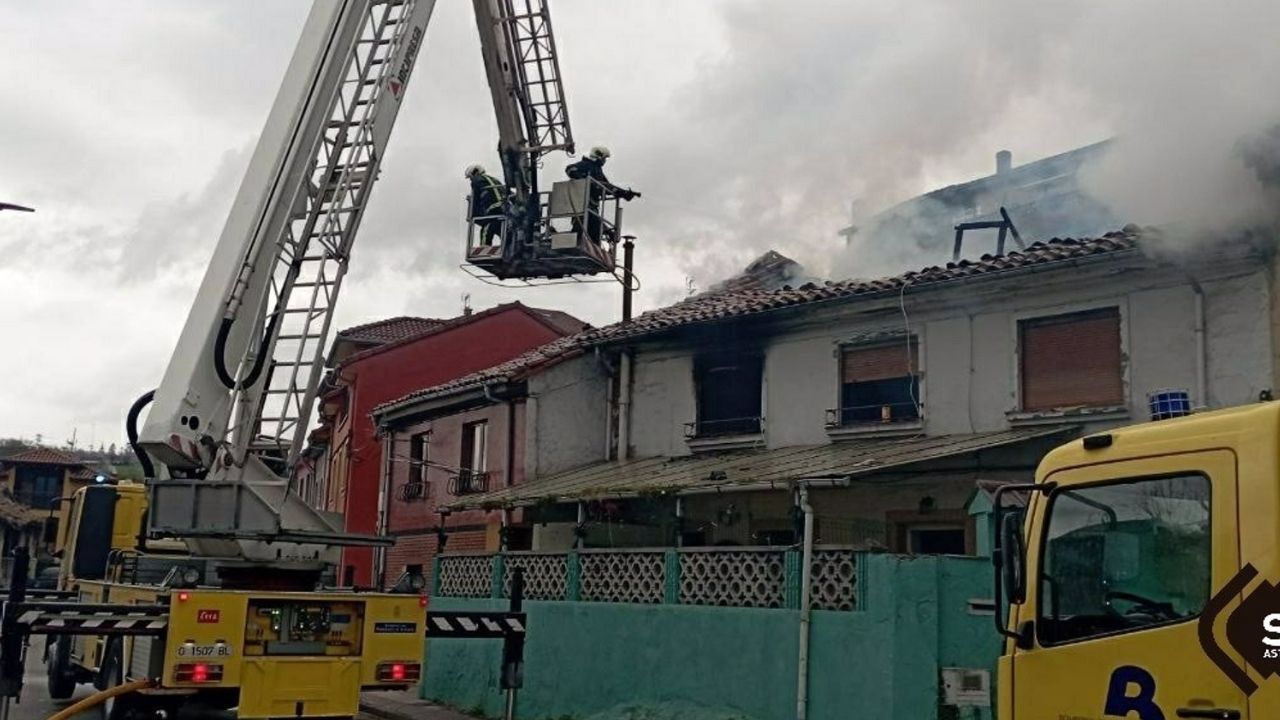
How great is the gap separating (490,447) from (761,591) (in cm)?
984

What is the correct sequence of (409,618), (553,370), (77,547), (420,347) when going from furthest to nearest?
(420,347)
(553,370)
(77,547)
(409,618)

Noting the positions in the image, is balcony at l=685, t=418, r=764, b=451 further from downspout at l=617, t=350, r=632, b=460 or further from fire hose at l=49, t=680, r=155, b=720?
fire hose at l=49, t=680, r=155, b=720

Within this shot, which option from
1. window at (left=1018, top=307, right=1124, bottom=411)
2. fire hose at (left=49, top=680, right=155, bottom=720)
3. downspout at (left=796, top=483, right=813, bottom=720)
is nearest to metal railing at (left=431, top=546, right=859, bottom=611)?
downspout at (left=796, top=483, right=813, bottom=720)

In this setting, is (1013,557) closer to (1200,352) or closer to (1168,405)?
(1168,405)

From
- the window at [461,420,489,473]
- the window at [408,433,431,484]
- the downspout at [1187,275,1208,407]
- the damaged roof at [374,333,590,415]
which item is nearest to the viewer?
the downspout at [1187,275,1208,407]

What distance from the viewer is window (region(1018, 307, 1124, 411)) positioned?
1366 centimetres

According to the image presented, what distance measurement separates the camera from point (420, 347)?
2986 cm

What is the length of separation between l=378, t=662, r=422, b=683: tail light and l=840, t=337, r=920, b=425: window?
24.5ft

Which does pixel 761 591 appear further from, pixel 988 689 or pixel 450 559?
pixel 450 559

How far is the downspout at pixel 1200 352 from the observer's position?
1267cm

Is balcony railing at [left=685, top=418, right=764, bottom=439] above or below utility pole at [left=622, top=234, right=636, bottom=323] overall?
below

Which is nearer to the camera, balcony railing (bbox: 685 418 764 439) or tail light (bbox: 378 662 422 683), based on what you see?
tail light (bbox: 378 662 422 683)

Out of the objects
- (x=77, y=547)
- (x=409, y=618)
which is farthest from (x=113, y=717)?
(x=77, y=547)

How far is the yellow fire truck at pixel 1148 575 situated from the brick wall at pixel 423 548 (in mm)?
15799
